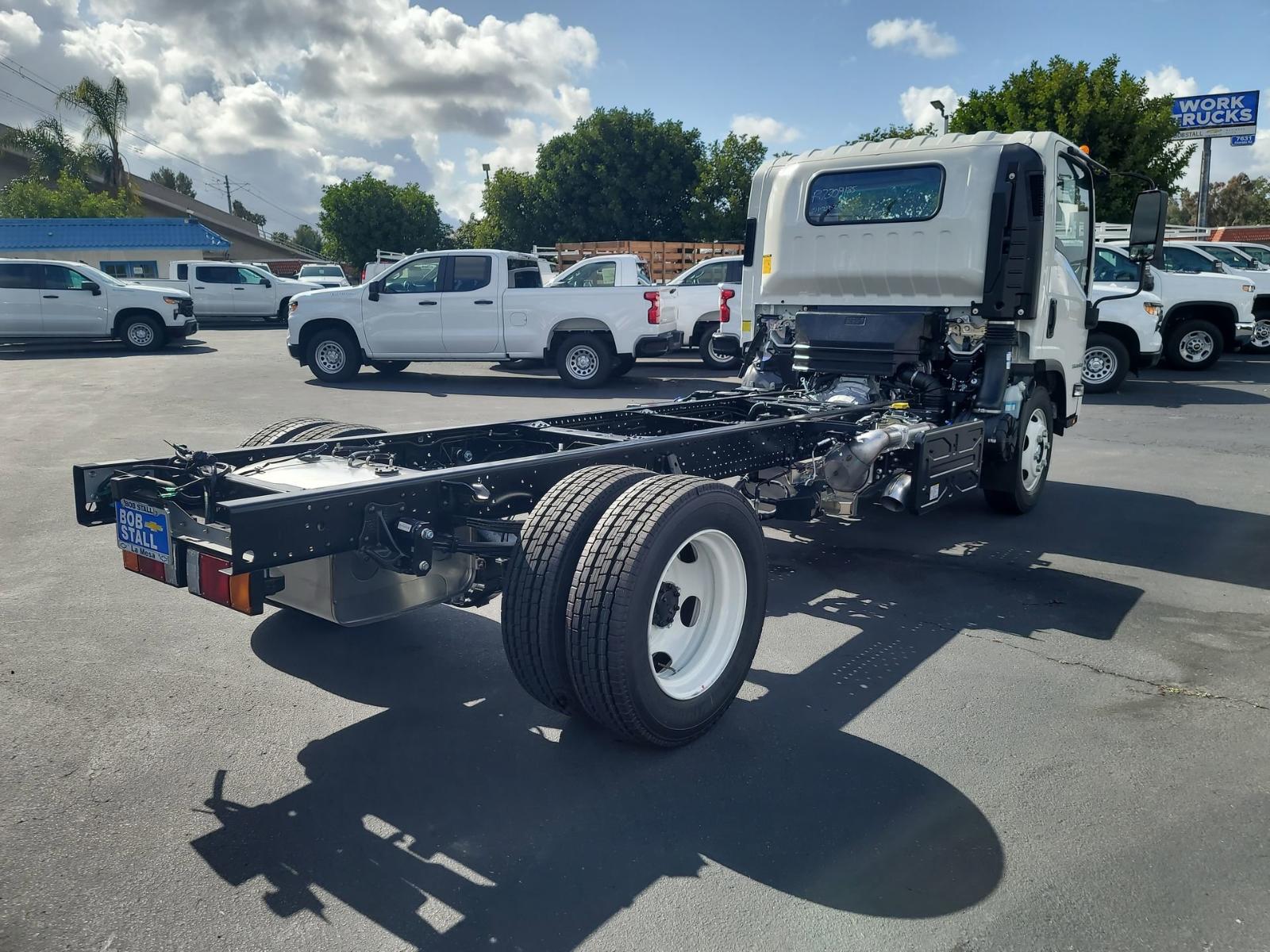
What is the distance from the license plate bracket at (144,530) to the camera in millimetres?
3285

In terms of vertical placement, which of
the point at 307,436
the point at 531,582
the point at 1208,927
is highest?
the point at 307,436

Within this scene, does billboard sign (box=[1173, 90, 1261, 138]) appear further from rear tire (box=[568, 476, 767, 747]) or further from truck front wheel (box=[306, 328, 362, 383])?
rear tire (box=[568, 476, 767, 747])

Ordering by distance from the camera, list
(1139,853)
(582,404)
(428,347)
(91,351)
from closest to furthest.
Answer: (1139,853) → (582,404) → (428,347) → (91,351)

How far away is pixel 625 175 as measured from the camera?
39094mm

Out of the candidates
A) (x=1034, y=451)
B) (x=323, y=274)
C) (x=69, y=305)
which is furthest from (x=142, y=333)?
(x=1034, y=451)

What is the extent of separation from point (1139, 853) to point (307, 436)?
396 cm

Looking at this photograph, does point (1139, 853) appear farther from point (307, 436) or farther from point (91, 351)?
point (91, 351)

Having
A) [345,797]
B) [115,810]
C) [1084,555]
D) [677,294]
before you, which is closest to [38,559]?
[115,810]

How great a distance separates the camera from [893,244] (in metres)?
6.43

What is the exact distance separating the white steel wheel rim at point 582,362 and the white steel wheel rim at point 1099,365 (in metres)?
→ 7.13

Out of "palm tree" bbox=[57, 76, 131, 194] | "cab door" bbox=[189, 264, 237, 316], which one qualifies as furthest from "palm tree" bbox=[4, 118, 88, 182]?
"cab door" bbox=[189, 264, 237, 316]

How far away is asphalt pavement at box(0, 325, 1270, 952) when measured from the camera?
101 inches

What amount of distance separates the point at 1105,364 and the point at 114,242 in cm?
3719

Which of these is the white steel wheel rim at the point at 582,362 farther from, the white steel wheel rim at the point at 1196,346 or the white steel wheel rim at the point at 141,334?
the white steel wheel rim at the point at 141,334
